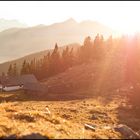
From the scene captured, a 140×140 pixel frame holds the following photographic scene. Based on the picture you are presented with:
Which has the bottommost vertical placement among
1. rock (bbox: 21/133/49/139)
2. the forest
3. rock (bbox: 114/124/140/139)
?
rock (bbox: 114/124/140/139)

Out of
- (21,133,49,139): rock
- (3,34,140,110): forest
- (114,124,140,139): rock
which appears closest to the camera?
(21,133,49,139): rock

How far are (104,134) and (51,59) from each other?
429 feet

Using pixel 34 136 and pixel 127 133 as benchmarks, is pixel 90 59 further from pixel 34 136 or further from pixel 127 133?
pixel 34 136

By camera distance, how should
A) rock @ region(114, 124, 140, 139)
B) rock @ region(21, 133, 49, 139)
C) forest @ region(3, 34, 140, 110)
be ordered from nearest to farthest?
rock @ region(21, 133, 49, 139) → rock @ region(114, 124, 140, 139) → forest @ region(3, 34, 140, 110)

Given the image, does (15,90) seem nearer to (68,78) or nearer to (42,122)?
(68,78)

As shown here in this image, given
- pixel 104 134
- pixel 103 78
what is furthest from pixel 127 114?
pixel 103 78

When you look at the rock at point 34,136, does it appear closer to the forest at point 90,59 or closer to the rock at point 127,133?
the rock at point 127,133

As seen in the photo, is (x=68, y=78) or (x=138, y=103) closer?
(x=138, y=103)

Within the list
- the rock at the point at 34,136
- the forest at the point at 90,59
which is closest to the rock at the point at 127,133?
the rock at the point at 34,136

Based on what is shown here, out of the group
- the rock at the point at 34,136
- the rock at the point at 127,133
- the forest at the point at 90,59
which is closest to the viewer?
the rock at the point at 34,136

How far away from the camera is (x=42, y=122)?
1097 inches

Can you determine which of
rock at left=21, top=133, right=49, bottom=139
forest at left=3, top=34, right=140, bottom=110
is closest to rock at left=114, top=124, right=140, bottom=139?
rock at left=21, top=133, right=49, bottom=139

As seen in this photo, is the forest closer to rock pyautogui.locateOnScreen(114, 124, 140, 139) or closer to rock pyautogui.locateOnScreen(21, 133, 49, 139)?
rock pyautogui.locateOnScreen(114, 124, 140, 139)

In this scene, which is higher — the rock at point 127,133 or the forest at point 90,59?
the forest at point 90,59
